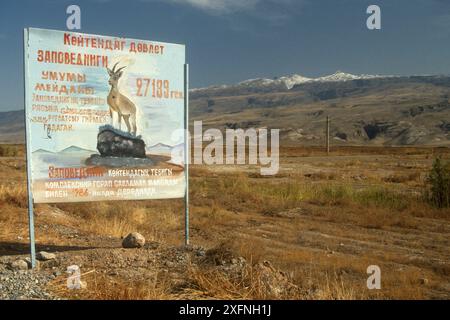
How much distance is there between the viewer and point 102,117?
281 inches

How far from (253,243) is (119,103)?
12.1ft

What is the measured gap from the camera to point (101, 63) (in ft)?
23.4

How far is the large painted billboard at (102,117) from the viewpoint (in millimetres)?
6633

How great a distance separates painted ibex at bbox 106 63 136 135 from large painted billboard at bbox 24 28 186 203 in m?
0.02

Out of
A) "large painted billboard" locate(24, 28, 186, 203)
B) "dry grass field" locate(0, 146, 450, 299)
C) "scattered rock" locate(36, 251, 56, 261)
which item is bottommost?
"dry grass field" locate(0, 146, 450, 299)

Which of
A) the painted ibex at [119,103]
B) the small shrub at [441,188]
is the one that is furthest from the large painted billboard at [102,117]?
the small shrub at [441,188]

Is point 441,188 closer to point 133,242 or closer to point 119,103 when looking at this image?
point 133,242

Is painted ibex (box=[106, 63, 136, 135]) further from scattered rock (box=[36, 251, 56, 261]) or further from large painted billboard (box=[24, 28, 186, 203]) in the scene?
scattered rock (box=[36, 251, 56, 261])

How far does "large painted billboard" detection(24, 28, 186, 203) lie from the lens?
21.8ft

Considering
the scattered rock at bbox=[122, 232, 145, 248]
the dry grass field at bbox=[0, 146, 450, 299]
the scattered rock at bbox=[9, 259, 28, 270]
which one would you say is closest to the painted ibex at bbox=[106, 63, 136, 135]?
the scattered rock at bbox=[122, 232, 145, 248]

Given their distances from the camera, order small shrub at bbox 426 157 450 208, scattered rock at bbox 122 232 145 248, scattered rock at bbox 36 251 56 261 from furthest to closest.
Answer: small shrub at bbox 426 157 450 208 → scattered rock at bbox 122 232 145 248 → scattered rock at bbox 36 251 56 261

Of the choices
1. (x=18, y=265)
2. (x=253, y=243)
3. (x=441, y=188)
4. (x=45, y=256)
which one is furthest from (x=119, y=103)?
(x=441, y=188)

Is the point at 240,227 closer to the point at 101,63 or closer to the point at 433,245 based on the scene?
the point at 433,245

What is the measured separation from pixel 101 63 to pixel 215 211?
6.98 m
